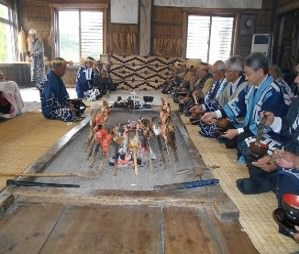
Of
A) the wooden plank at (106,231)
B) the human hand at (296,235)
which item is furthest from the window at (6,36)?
the human hand at (296,235)

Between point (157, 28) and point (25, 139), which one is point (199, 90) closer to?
point (25, 139)

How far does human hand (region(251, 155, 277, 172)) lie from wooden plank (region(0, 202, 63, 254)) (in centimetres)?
156

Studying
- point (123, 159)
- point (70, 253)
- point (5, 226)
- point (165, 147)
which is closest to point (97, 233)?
point (70, 253)

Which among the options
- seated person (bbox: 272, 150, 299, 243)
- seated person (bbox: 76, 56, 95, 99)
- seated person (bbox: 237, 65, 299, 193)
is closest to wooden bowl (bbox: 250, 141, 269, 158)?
seated person (bbox: 237, 65, 299, 193)

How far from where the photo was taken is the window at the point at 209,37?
35.8ft

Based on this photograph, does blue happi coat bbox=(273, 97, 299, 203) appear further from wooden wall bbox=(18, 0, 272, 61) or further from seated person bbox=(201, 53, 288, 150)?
wooden wall bbox=(18, 0, 272, 61)

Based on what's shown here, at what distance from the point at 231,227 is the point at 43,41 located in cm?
1088

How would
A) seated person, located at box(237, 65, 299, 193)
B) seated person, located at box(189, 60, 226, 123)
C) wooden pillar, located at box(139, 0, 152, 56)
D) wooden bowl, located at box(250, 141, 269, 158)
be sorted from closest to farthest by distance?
seated person, located at box(237, 65, 299, 193) → wooden bowl, located at box(250, 141, 269, 158) → seated person, located at box(189, 60, 226, 123) → wooden pillar, located at box(139, 0, 152, 56)

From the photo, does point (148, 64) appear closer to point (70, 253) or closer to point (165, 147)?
point (165, 147)

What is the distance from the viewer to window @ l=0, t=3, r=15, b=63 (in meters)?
10.2

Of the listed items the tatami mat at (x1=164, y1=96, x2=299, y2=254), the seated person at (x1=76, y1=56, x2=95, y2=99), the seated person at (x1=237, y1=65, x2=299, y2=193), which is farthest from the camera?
the seated person at (x1=76, y1=56, x2=95, y2=99)

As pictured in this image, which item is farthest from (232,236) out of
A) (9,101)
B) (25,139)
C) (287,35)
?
(287,35)

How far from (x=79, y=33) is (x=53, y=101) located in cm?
684

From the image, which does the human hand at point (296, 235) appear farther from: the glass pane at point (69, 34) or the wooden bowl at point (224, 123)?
the glass pane at point (69, 34)
